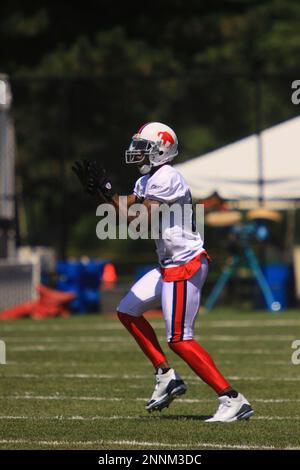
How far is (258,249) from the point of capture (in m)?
20.8

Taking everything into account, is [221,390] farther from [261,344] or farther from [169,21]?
[169,21]

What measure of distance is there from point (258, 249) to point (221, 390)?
13009 mm

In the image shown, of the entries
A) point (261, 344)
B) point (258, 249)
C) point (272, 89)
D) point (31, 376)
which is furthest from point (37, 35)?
point (31, 376)

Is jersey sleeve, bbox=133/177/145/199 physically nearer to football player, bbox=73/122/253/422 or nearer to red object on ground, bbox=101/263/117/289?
football player, bbox=73/122/253/422

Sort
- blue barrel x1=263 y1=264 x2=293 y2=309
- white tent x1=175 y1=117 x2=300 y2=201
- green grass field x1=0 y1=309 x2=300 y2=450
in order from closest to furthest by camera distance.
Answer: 1. green grass field x1=0 y1=309 x2=300 y2=450
2. white tent x1=175 y1=117 x2=300 y2=201
3. blue barrel x1=263 y1=264 x2=293 y2=309

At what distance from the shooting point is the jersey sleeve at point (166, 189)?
7.98 m

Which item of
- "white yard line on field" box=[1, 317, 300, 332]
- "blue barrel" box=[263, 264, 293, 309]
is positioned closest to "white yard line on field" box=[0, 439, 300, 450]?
"white yard line on field" box=[1, 317, 300, 332]

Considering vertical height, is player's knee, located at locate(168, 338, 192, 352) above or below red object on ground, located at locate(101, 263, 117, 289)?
above

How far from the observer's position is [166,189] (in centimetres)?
799

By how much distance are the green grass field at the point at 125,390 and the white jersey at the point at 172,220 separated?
102 cm

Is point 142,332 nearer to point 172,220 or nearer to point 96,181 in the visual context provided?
point 172,220

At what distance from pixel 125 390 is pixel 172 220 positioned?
6.81 feet

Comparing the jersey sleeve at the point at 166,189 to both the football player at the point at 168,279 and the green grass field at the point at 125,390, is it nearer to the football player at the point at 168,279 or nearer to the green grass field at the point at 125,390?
the football player at the point at 168,279

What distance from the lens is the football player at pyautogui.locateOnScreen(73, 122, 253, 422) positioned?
7.93 meters
